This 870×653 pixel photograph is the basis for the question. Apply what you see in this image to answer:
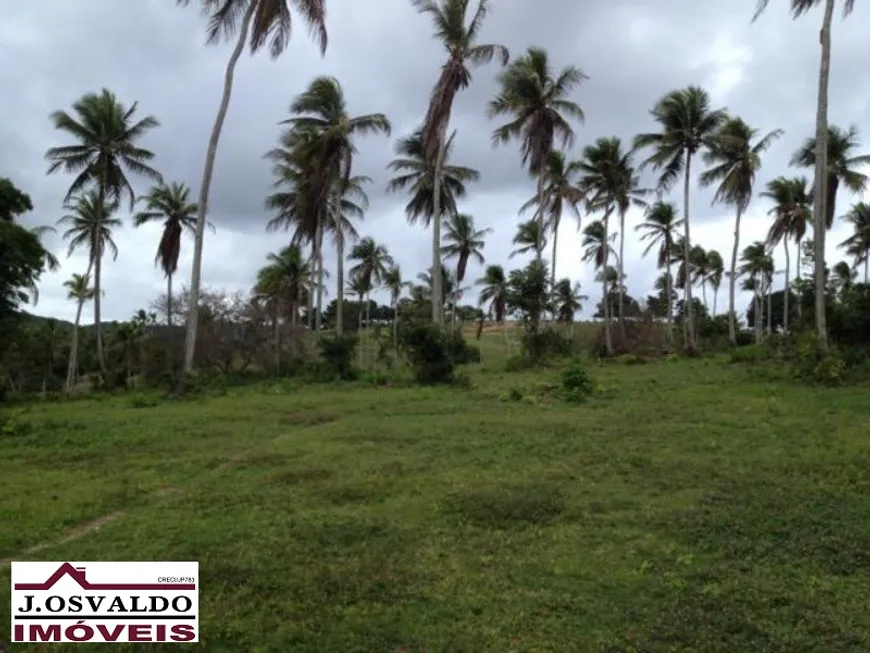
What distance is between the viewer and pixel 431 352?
21.7 m

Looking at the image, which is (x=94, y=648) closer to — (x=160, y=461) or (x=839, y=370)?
(x=160, y=461)

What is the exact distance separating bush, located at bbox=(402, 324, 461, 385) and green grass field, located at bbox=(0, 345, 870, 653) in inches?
302

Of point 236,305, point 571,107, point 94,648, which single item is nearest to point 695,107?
point 571,107

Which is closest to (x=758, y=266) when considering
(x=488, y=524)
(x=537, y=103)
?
(x=537, y=103)

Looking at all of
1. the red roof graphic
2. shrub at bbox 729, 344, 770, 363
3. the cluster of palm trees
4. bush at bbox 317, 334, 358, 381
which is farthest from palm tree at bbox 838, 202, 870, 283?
the red roof graphic

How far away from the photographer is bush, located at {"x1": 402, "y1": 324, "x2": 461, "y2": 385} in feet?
71.1

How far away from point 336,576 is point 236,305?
2533 centimetres

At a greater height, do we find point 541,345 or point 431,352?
point 541,345

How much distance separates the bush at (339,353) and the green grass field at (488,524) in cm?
1083

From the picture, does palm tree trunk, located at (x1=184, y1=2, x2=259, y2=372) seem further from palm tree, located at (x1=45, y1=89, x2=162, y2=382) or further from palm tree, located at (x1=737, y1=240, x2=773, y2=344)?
palm tree, located at (x1=737, y1=240, x2=773, y2=344)

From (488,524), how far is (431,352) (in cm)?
1470

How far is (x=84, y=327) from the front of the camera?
53312 mm

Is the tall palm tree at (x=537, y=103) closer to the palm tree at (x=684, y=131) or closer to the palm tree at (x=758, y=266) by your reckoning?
the palm tree at (x=684, y=131)

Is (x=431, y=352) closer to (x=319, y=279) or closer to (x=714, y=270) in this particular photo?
(x=319, y=279)
